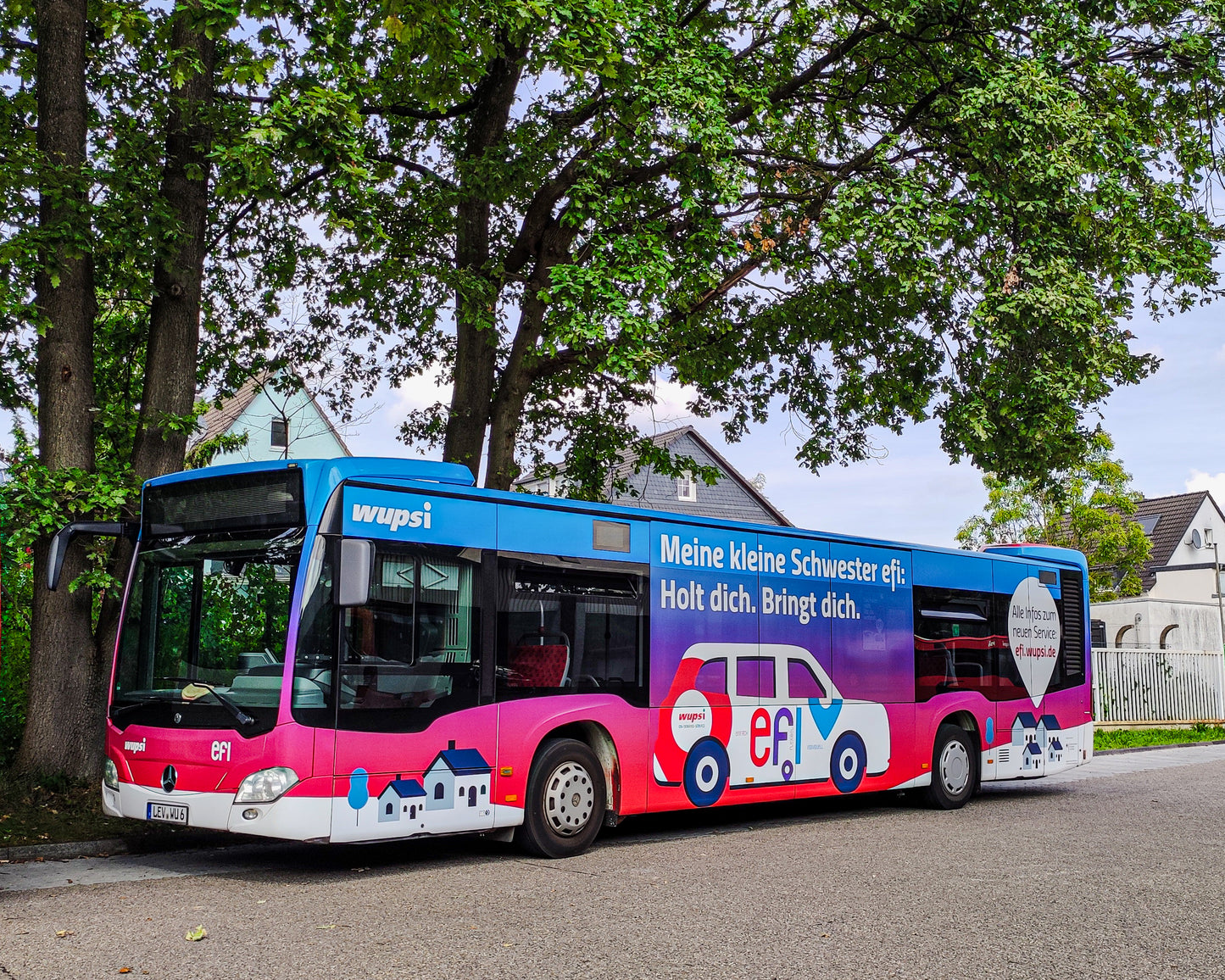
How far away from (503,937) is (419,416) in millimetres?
13857

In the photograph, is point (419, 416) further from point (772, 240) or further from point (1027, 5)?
point (1027, 5)

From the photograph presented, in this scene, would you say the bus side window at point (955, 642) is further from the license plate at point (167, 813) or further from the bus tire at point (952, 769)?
the license plate at point (167, 813)

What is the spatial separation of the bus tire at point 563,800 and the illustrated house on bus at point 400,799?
3.53 feet

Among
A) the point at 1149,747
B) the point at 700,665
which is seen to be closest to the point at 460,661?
the point at 700,665

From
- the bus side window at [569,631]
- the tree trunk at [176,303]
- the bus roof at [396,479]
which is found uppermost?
the tree trunk at [176,303]

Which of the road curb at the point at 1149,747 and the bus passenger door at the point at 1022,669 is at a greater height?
the bus passenger door at the point at 1022,669

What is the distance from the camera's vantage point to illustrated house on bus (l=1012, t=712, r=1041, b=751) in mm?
14922

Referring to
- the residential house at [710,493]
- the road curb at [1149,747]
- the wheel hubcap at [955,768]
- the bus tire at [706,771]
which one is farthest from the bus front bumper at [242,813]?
the residential house at [710,493]

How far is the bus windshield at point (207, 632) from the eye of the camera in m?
8.34

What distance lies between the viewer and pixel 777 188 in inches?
635

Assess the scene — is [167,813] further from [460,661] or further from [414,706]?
[460,661]

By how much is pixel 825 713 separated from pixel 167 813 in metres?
6.41

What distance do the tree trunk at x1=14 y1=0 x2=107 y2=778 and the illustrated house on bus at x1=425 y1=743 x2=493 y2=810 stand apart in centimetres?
446

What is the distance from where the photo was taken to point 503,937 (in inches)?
261
